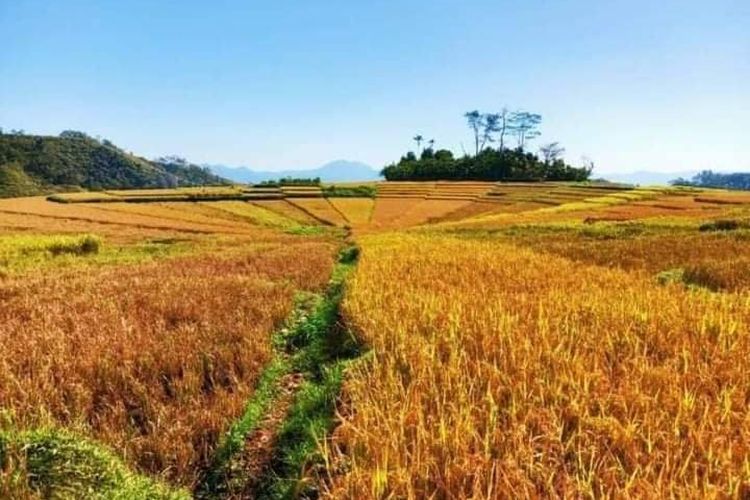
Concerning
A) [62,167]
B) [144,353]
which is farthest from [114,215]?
[62,167]

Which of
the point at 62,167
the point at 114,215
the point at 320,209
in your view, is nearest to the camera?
the point at 114,215

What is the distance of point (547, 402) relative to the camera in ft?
15.3

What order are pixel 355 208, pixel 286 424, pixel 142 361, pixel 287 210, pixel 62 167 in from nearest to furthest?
pixel 286 424
pixel 142 361
pixel 287 210
pixel 355 208
pixel 62 167

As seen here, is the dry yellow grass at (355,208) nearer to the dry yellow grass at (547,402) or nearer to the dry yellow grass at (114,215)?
the dry yellow grass at (114,215)

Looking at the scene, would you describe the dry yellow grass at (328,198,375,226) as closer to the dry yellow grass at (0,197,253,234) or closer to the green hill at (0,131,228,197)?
the dry yellow grass at (0,197,253,234)

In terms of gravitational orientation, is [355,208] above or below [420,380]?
below

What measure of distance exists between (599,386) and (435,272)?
865 centimetres

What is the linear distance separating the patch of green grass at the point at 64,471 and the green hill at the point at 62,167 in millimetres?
135379

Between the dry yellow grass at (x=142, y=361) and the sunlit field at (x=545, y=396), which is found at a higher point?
the sunlit field at (x=545, y=396)

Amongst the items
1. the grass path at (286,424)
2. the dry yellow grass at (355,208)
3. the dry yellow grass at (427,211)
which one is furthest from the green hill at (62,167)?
the grass path at (286,424)

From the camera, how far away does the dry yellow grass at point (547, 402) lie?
345 centimetres

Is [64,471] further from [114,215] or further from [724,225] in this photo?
[114,215]

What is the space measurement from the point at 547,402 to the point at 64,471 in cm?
394

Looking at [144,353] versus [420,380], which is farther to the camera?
[144,353]
